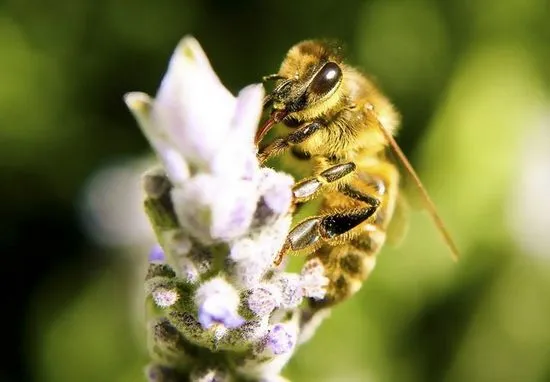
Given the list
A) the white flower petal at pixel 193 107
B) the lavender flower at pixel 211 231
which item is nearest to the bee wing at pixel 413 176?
the lavender flower at pixel 211 231

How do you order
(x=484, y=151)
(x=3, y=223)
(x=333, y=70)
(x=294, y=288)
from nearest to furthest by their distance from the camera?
(x=294, y=288) < (x=333, y=70) < (x=484, y=151) < (x=3, y=223)

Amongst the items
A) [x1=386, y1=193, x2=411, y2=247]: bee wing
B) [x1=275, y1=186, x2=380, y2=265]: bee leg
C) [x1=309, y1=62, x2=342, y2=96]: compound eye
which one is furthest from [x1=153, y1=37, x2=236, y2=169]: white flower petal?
[x1=386, y1=193, x2=411, y2=247]: bee wing

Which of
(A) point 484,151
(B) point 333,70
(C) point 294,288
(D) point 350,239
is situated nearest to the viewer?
(C) point 294,288

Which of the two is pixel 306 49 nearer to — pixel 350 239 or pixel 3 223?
pixel 350 239

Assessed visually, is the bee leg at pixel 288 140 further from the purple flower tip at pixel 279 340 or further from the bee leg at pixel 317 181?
the purple flower tip at pixel 279 340

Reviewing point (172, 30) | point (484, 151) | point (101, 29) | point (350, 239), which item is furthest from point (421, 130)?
point (350, 239)

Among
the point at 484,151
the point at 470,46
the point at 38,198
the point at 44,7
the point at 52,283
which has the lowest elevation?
the point at 484,151

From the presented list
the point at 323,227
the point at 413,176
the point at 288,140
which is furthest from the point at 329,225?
the point at 413,176

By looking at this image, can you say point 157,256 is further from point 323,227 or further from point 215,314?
point 323,227
